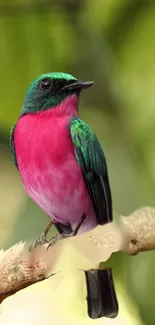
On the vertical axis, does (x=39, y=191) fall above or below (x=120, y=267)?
above

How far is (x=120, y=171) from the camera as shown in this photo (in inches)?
29.0

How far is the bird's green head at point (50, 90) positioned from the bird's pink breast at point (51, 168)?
0.01m

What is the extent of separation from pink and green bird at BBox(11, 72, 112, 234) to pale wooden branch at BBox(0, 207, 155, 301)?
0.09 m

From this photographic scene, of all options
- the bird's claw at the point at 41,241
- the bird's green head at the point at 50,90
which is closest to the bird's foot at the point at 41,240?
the bird's claw at the point at 41,241

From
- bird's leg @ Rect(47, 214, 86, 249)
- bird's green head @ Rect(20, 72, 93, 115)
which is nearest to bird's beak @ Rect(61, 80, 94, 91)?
bird's green head @ Rect(20, 72, 93, 115)

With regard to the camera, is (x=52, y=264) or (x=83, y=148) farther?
(x=83, y=148)

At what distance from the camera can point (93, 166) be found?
73 centimetres

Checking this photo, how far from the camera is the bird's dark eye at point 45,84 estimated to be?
2.31ft

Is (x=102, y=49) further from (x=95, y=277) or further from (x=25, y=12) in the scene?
(x=95, y=277)

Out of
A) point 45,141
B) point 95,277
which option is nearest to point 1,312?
point 95,277

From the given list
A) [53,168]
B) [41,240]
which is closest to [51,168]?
[53,168]

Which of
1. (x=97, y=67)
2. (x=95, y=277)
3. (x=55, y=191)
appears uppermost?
(x=97, y=67)

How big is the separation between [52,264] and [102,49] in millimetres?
330

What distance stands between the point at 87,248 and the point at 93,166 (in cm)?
19
